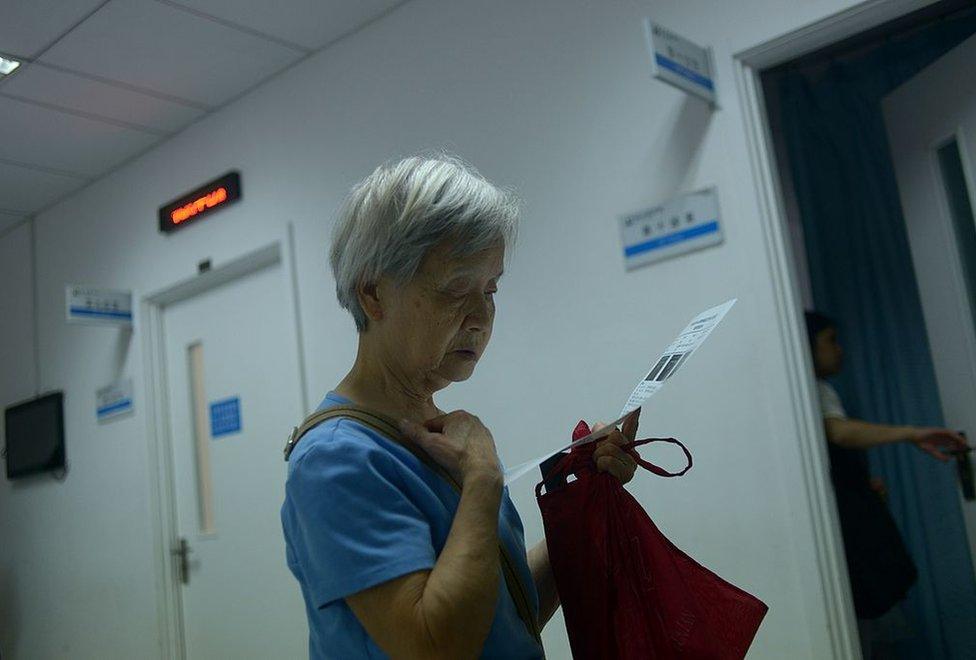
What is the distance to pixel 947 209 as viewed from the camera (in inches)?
104

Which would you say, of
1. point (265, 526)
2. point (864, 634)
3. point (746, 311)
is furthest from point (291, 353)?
point (864, 634)

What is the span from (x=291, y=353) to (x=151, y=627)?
5.08 ft

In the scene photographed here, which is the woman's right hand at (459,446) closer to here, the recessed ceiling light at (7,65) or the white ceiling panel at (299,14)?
the white ceiling panel at (299,14)

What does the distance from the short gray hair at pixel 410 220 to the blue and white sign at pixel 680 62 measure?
1279mm

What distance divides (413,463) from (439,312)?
0.18m

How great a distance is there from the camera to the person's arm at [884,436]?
2656mm

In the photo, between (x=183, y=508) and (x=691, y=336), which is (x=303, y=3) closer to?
(x=183, y=508)

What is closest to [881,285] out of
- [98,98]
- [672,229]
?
[672,229]

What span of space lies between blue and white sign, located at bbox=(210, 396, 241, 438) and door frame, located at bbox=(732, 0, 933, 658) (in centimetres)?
235

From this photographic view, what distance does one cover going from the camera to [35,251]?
192 inches

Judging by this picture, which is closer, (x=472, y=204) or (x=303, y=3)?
(x=472, y=204)

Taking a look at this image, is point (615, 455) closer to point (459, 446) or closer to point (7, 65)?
point (459, 446)

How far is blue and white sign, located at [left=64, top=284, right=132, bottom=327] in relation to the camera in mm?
3930

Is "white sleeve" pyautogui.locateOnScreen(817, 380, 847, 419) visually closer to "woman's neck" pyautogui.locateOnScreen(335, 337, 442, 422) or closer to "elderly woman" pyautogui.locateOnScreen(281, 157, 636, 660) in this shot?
"elderly woman" pyautogui.locateOnScreen(281, 157, 636, 660)
